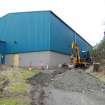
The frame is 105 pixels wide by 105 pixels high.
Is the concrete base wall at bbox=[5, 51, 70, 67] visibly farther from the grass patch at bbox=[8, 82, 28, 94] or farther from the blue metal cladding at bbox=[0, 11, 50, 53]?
the grass patch at bbox=[8, 82, 28, 94]

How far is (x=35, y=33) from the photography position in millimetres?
46625

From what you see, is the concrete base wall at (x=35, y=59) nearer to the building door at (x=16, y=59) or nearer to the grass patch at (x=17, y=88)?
the building door at (x=16, y=59)

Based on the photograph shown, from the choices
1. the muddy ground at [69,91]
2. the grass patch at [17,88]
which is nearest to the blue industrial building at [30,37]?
the muddy ground at [69,91]

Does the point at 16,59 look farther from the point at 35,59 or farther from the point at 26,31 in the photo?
the point at 26,31

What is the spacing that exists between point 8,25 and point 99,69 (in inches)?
704

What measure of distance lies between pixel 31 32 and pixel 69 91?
2638 cm

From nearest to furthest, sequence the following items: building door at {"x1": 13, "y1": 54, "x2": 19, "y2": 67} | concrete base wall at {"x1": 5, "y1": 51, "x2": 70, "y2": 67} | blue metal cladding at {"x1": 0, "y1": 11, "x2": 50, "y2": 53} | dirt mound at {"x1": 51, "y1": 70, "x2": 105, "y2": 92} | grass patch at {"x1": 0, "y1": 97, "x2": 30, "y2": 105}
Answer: grass patch at {"x1": 0, "y1": 97, "x2": 30, "y2": 105}
dirt mound at {"x1": 51, "y1": 70, "x2": 105, "y2": 92}
concrete base wall at {"x1": 5, "y1": 51, "x2": 70, "y2": 67}
blue metal cladding at {"x1": 0, "y1": 11, "x2": 50, "y2": 53}
building door at {"x1": 13, "y1": 54, "x2": 19, "y2": 67}

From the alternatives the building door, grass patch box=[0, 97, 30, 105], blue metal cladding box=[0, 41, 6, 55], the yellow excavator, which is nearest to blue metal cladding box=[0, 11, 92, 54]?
blue metal cladding box=[0, 41, 6, 55]

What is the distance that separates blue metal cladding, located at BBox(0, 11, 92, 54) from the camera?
4619 cm

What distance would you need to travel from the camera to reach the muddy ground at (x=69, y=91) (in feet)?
57.6

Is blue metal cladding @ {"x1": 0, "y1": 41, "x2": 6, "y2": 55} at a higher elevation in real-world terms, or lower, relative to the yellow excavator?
higher

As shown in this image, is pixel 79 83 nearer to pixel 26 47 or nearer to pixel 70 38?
pixel 26 47

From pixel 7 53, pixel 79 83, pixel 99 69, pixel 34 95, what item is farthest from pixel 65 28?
pixel 34 95

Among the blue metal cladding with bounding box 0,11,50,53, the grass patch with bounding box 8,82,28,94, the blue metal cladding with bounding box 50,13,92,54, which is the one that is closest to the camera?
the grass patch with bounding box 8,82,28,94
